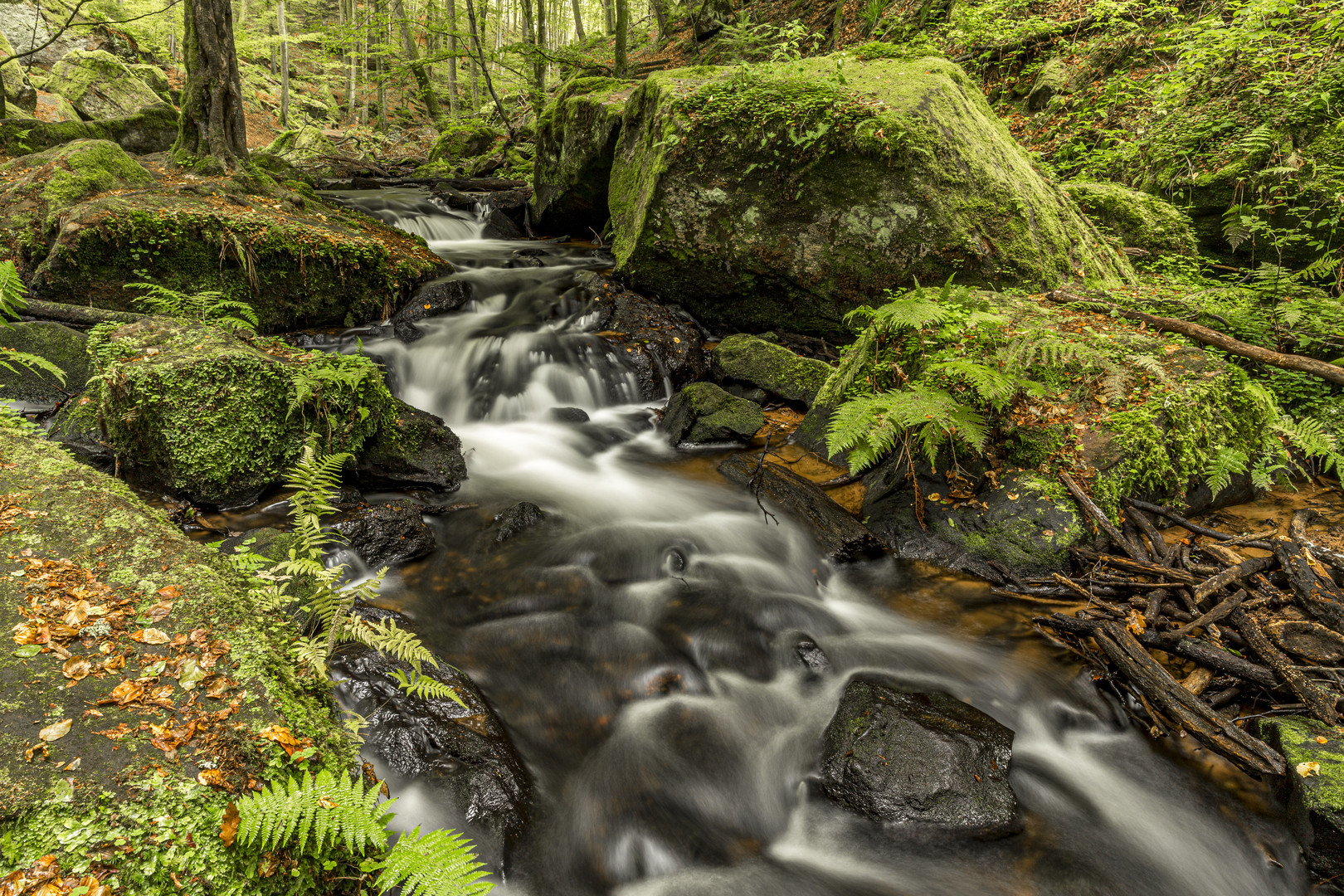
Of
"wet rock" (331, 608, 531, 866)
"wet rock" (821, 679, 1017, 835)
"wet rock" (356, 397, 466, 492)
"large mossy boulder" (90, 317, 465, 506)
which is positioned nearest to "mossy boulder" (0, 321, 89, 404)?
"large mossy boulder" (90, 317, 465, 506)

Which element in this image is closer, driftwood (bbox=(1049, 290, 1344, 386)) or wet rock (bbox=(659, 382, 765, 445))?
driftwood (bbox=(1049, 290, 1344, 386))

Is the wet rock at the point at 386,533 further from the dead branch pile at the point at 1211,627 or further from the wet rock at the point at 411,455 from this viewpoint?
the dead branch pile at the point at 1211,627

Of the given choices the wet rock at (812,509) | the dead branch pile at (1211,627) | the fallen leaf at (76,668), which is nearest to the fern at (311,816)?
the fallen leaf at (76,668)

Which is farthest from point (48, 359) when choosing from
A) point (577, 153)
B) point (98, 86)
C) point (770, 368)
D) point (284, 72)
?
point (284, 72)

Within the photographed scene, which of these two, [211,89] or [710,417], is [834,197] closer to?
[710,417]

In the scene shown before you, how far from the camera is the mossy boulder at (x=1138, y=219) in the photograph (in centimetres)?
764

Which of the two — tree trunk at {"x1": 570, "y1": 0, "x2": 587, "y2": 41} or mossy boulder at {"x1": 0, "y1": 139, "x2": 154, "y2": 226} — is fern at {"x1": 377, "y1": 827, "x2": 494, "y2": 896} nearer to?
mossy boulder at {"x1": 0, "y1": 139, "x2": 154, "y2": 226}

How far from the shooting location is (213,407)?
4457mm

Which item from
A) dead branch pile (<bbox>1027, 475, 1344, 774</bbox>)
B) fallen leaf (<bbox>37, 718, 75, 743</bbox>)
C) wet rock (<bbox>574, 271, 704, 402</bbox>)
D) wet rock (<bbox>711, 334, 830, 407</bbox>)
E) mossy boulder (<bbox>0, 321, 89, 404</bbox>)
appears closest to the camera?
fallen leaf (<bbox>37, 718, 75, 743</bbox>)

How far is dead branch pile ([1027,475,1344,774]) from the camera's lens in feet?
10.2

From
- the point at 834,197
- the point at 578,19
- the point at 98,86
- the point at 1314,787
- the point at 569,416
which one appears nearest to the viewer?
the point at 1314,787

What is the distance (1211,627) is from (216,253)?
9683mm

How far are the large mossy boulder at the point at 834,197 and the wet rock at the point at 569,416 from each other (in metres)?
2.39

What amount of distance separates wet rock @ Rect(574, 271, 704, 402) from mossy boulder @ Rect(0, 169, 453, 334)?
297 cm
